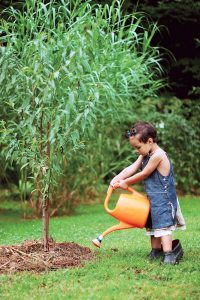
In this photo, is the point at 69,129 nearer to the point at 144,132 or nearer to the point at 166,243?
→ the point at 144,132

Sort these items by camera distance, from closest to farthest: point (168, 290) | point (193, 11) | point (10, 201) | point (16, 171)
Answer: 1. point (168, 290)
2. point (16, 171)
3. point (10, 201)
4. point (193, 11)

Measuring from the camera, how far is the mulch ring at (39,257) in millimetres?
5211

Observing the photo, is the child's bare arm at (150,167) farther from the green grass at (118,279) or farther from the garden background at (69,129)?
the green grass at (118,279)

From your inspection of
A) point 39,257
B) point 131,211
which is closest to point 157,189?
point 131,211

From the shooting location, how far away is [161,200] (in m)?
5.52

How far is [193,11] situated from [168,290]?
11176 mm

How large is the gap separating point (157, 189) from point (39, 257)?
3.60 feet

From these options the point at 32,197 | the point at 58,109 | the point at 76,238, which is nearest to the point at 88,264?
the point at 58,109

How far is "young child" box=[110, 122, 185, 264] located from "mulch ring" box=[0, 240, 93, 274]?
0.61m

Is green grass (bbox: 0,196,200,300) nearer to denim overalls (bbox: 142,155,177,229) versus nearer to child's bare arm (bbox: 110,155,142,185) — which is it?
denim overalls (bbox: 142,155,177,229)

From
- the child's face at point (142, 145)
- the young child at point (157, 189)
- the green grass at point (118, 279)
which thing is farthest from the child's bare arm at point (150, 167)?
the green grass at point (118, 279)

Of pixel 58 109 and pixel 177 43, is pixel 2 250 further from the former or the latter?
pixel 177 43

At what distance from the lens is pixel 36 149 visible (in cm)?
566

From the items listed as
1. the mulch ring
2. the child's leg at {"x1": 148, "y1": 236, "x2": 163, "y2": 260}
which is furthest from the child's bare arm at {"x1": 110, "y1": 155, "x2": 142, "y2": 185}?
the mulch ring
